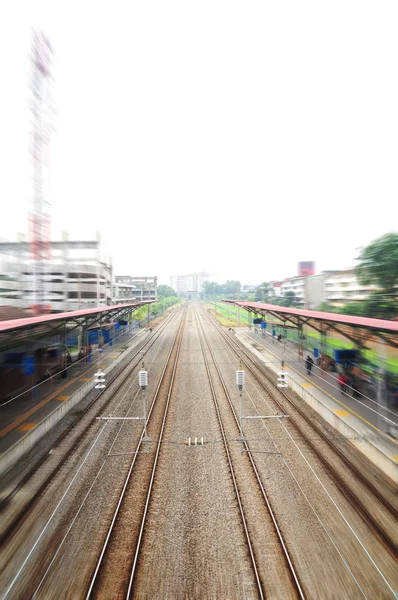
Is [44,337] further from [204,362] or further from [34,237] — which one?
[34,237]

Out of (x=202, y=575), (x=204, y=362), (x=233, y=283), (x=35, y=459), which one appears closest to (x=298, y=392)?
(x=204, y=362)

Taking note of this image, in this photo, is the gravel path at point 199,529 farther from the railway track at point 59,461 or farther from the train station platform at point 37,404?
the train station platform at point 37,404

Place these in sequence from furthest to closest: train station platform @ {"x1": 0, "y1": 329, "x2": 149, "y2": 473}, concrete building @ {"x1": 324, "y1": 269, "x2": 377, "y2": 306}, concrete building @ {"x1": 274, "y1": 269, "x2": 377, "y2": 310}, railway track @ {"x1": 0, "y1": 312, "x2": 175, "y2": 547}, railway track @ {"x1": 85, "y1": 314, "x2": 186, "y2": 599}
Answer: concrete building @ {"x1": 324, "y1": 269, "x2": 377, "y2": 306}, concrete building @ {"x1": 274, "y1": 269, "x2": 377, "y2": 310}, train station platform @ {"x1": 0, "y1": 329, "x2": 149, "y2": 473}, railway track @ {"x1": 0, "y1": 312, "x2": 175, "y2": 547}, railway track @ {"x1": 85, "y1": 314, "x2": 186, "y2": 599}

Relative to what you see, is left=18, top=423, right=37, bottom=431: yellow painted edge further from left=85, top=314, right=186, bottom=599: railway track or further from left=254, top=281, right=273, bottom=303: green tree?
left=254, top=281, right=273, bottom=303: green tree

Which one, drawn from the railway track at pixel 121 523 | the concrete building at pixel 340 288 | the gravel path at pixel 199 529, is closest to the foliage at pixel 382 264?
the concrete building at pixel 340 288

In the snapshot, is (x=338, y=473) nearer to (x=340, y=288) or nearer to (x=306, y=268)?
(x=340, y=288)

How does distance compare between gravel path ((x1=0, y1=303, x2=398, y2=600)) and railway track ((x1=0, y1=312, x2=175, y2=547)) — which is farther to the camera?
railway track ((x1=0, y1=312, x2=175, y2=547))

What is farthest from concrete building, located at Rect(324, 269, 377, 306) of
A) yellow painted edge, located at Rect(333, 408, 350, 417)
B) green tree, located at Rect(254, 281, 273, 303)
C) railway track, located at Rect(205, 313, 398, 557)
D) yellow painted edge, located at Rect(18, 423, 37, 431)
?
yellow painted edge, located at Rect(18, 423, 37, 431)
